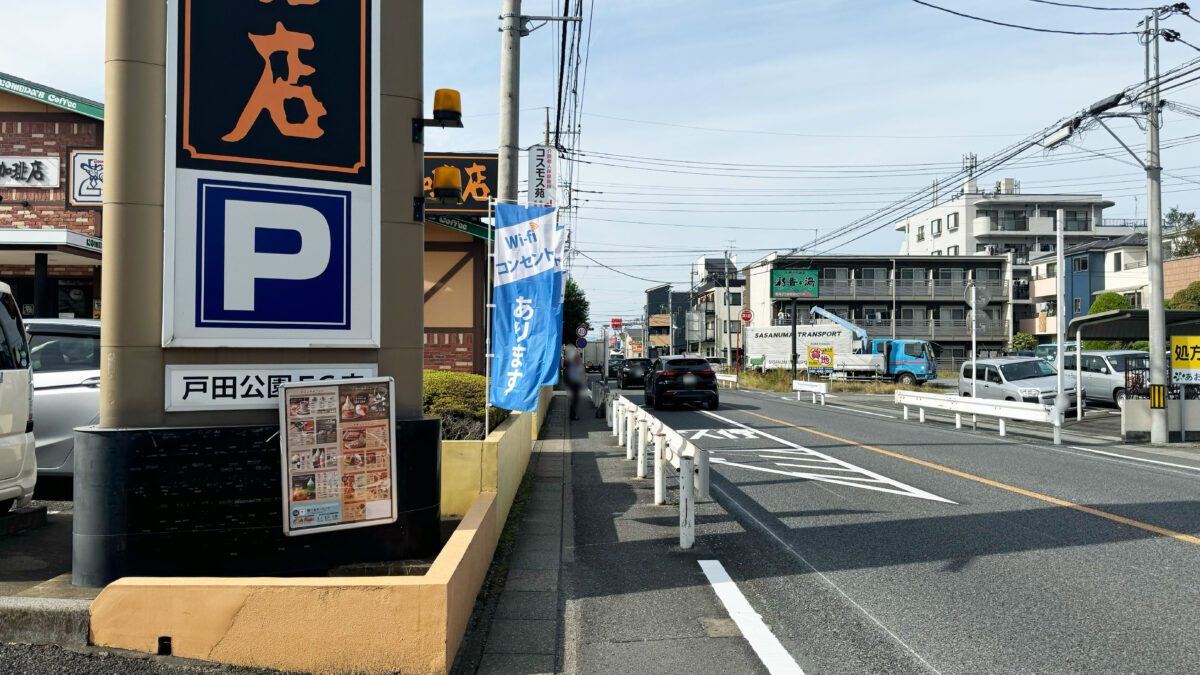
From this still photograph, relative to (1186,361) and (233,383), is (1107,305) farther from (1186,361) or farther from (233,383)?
(233,383)

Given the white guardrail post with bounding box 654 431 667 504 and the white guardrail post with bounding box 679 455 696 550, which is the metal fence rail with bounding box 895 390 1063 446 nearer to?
the white guardrail post with bounding box 654 431 667 504

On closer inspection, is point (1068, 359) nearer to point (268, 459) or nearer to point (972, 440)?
point (972, 440)

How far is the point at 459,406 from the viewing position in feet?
34.3

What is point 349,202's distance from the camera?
5090 mm

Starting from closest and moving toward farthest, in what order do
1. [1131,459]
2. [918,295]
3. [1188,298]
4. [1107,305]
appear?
[1131,459], [1188,298], [1107,305], [918,295]

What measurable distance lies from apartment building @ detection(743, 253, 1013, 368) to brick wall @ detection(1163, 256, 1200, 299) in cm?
1955

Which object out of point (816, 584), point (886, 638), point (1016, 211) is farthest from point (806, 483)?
point (1016, 211)

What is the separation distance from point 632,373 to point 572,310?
11416 mm

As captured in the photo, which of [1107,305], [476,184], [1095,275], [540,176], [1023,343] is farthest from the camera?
[1023,343]

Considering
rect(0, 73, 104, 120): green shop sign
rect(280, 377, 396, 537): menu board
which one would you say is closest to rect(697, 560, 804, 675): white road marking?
rect(280, 377, 396, 537): menu board

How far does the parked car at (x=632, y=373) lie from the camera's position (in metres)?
42.1

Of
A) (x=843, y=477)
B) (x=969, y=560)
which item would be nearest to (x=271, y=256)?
(x=969, y=560)

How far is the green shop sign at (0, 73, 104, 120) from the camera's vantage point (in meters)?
14.8

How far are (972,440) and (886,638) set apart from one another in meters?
12.3
